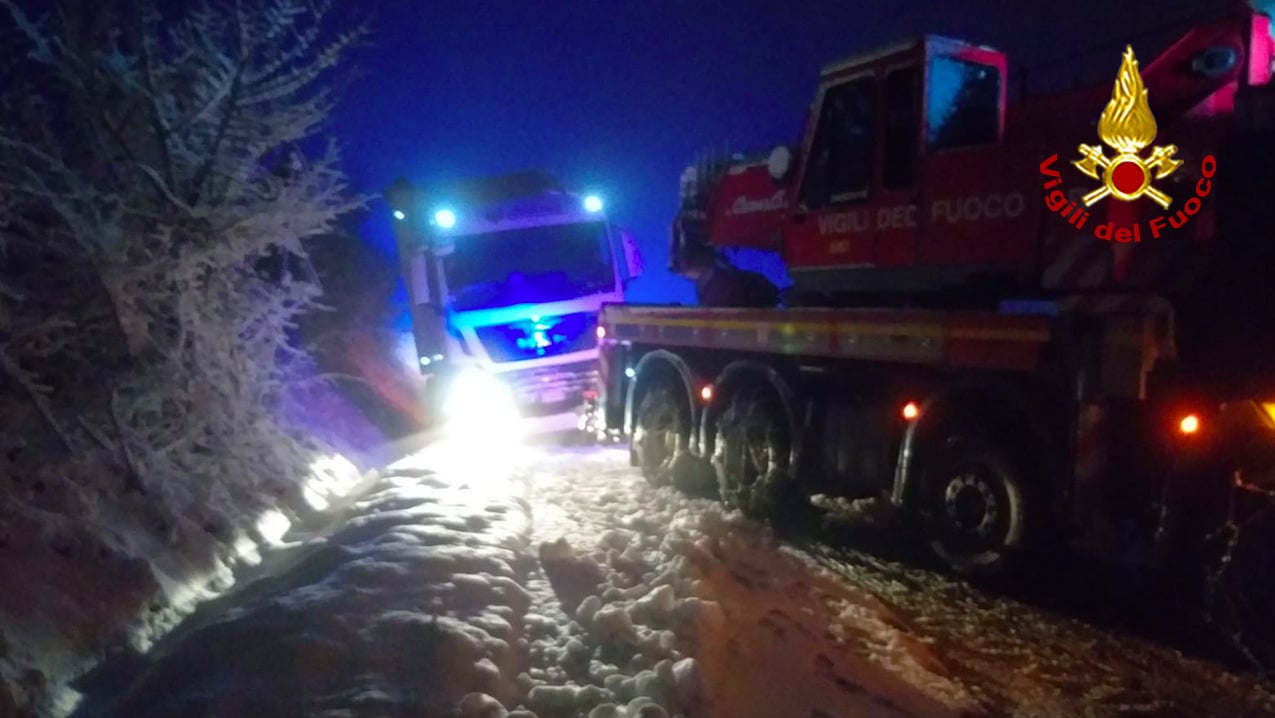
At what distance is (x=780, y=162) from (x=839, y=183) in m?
0.74

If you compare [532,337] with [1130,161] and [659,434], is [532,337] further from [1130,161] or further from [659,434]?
[1130,161]

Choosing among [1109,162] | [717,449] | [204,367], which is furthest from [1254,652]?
[204,367]

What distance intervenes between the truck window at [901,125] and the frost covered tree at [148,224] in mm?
4292

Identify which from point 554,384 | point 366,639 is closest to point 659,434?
point 554,384

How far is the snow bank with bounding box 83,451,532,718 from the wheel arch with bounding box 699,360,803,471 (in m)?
2.56

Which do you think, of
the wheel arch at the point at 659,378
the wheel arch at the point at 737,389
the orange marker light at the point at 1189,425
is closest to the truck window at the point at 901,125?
the wheel arch at the point at 737,389

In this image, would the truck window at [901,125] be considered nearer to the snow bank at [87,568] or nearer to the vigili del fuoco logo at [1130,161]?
the vigili del fuoco logo at [1130,161]

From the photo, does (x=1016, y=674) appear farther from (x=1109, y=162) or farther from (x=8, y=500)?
(x=8, y=500)

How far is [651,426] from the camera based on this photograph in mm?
10422

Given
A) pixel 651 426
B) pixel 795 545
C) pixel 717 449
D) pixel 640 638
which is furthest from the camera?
pixel 651 426

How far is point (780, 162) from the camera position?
8266 millimetres

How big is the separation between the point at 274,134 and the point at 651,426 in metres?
4.53

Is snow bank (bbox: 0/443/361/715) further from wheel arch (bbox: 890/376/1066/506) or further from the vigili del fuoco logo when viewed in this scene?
the vigili del fuoco logo

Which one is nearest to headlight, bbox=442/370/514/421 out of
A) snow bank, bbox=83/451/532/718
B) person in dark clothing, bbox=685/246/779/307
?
person in dark clothing, bbox=685/246/779/307
